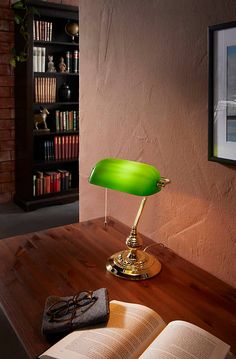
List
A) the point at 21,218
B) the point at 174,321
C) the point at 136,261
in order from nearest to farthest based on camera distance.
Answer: the point at 174,321, the point at 136,261, the point at 21,218

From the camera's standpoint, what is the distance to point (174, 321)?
103 centimetres

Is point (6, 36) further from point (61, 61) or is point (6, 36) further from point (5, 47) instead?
point (61, 61)

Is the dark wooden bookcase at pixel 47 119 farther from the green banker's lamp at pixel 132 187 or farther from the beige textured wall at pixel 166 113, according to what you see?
the green banker's lamp at pixel 132 187

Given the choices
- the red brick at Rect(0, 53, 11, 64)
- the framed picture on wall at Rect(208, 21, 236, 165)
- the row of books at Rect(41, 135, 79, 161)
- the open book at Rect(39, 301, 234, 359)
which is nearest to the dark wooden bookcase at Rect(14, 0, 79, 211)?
the row of books at Rect(41, 135, 79, 161)

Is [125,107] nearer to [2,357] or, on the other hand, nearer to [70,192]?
[2,357]

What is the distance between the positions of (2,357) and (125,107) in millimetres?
1310

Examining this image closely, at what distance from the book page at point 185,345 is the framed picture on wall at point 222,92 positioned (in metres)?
0.53

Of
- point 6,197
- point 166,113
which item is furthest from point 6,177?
point 166,113

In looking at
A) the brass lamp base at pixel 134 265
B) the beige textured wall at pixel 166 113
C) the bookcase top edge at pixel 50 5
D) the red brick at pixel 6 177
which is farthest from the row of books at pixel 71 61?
the brass lamp base at pixel 134 265

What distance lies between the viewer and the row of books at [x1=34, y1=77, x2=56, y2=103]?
13.1ft

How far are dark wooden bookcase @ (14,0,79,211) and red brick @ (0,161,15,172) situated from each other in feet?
0.23

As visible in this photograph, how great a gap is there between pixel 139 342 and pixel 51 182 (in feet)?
11.0

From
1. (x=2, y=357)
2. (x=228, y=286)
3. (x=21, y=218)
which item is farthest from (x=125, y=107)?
(x=21, y=218)

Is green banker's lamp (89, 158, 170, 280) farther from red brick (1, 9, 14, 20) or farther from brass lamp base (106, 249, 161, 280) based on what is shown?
red brick (1, 9, 14, 20)
